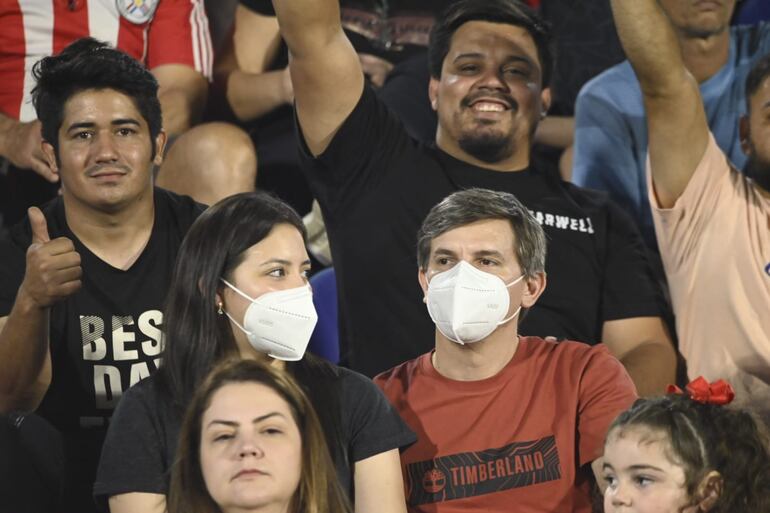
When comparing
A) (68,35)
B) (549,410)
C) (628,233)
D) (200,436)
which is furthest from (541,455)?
(68,35)

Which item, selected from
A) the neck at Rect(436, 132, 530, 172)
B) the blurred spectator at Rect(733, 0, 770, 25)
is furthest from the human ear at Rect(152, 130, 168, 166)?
the blurred spectator at Rect(733, 0, 770, 25)

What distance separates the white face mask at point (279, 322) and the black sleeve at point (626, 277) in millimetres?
1117

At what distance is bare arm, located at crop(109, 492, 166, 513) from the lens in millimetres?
2564

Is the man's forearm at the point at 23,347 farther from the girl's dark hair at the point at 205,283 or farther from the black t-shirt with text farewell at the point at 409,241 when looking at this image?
the black t-shirt with text farewell at the point at 409,241

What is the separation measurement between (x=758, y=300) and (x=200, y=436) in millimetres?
1555

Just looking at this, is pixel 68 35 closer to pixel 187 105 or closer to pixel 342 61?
pixel 187 105

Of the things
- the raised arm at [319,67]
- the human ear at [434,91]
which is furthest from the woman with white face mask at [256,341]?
the human ear at [434,91]

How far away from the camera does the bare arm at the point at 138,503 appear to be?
2564 millimetres

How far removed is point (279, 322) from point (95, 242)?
0.74 metres

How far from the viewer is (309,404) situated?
2.56 m

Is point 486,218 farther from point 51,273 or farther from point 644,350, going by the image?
point 51,273

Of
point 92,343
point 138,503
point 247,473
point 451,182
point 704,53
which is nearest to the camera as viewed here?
point 247,473

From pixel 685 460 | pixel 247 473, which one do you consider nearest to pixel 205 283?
pixel 247 473

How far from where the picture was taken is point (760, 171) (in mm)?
3539
